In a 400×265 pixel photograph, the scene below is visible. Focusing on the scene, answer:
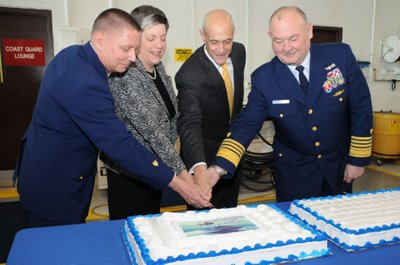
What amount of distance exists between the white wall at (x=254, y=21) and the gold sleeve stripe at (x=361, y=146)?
400cm

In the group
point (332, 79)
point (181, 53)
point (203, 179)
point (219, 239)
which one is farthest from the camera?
point (181, 53)

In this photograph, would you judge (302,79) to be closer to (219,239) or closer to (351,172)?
(351,172)

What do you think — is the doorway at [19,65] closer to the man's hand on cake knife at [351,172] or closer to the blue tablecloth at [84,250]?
the blue tablecloth at [84,250]

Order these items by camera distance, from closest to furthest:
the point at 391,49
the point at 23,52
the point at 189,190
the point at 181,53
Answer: the point at 189,190, the point at 23,52, the point at 181,53, the point at 391,49

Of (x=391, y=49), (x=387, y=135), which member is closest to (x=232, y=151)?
(x=387, y=135)

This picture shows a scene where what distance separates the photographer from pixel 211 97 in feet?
7.20

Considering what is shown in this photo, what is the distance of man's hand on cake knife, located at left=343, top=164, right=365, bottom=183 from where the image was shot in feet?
6.75

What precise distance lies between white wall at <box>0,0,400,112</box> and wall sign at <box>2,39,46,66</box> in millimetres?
236

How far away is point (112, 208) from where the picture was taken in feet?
6.74

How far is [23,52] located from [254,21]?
3.67 meters

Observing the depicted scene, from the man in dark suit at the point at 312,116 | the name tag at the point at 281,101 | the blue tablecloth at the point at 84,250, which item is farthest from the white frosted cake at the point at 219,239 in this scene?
the name tag at the point at 281,101

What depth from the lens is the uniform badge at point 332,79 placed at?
2.01 metres

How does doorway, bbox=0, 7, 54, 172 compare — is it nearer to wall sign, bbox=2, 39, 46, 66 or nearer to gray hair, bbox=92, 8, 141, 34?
wall sign, bbox=2, 39, 46, 66

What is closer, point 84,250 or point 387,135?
point 84,250
